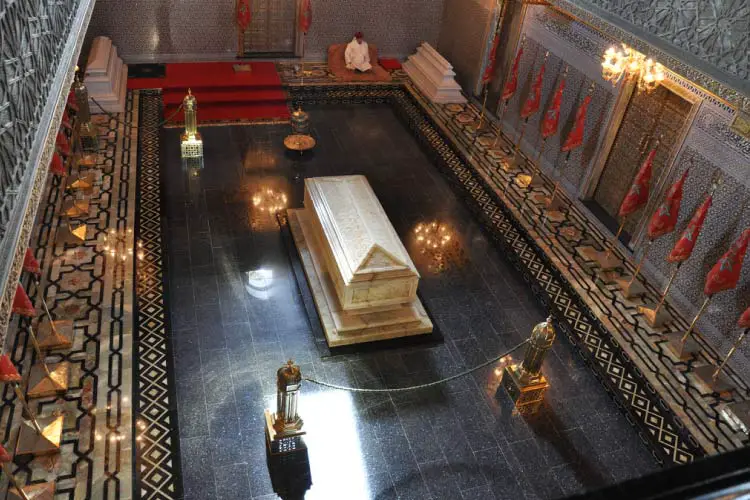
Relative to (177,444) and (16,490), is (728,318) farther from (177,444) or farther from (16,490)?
(16,490)

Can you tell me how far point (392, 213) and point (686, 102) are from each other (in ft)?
10.2

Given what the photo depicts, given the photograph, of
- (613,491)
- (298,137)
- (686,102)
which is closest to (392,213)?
(298,137)

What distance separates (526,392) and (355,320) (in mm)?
1502

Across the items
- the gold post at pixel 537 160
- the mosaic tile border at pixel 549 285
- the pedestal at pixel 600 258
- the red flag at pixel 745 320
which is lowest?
the mosaic tile border at pixel 549 285

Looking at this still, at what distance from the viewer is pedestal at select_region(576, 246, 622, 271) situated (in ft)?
20.1

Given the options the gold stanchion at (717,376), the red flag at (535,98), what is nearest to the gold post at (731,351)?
the gold stanchion at (717,376)

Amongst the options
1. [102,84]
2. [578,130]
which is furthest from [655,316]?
[102,84]

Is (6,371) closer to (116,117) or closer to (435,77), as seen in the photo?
(116,117)

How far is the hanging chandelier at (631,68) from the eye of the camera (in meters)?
5.70

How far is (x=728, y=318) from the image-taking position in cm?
516

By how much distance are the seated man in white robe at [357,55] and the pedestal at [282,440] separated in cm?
690

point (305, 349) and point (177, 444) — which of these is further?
point (305, 349)

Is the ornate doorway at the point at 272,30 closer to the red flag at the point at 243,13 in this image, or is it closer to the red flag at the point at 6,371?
the red flag at the point at 243,13

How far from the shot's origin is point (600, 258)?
621 centimetres
